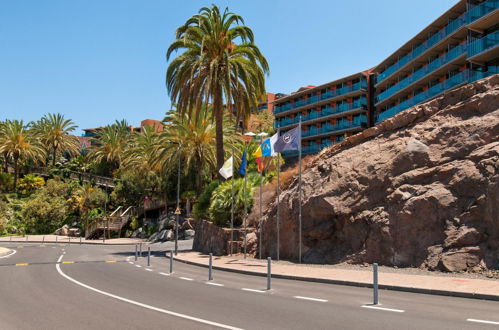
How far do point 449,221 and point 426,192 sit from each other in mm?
1481

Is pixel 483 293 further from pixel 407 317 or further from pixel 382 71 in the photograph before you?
pixel 382 71

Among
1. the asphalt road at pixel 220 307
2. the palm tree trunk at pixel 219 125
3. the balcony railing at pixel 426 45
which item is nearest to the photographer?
the asphalt road at pixel 220 307

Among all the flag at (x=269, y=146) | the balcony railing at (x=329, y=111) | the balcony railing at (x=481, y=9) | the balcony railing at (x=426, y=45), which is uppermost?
the balcony railing at (x=426, y=45)

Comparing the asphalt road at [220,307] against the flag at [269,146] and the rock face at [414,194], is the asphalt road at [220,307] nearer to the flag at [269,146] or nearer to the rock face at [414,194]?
the rock face at [414,194]

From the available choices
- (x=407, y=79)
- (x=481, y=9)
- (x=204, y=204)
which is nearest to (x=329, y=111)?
(x=407, y=79)

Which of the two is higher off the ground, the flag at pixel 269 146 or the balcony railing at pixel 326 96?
the balcony railing at pixel 326 96

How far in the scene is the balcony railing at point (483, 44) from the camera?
36250 mm

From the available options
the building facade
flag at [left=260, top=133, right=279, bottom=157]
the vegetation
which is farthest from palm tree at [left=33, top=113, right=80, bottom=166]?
flag at [left=260, top=133, right=279, bottom=157]

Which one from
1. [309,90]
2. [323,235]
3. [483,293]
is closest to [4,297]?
[483,293]

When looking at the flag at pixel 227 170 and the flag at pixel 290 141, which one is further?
the flag at pixel 227 170

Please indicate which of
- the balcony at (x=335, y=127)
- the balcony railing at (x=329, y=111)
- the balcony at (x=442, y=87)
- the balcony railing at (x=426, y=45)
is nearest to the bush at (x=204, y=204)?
the balcony at (x=442, y=87)

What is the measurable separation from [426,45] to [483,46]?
451 inches

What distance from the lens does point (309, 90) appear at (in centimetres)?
7262

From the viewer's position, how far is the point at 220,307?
31.3 feet
